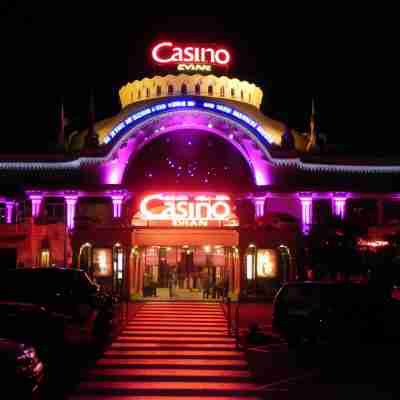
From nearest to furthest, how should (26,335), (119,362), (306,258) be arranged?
(26,335)
(119,362)
(306,258)

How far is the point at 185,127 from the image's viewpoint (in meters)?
43.6

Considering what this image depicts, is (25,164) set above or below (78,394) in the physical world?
above

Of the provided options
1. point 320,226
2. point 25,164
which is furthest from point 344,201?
point 25,164

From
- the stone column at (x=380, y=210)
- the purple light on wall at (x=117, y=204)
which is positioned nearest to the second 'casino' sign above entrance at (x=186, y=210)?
the purple light on wall at (x=117, y=204)

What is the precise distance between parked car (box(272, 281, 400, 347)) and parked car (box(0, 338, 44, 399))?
10132 millimetres

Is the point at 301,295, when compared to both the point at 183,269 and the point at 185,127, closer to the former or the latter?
the point at 183,269

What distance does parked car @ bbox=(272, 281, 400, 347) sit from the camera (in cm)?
1962

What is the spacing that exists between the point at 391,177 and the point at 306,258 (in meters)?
9.74

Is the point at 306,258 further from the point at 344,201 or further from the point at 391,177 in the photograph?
the point at 391,177

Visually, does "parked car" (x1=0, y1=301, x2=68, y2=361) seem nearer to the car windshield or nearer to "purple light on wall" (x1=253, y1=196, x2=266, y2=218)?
the car windshield

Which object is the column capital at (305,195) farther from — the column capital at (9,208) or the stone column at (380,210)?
the column capital at (9,208)

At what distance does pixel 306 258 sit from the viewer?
38000mm

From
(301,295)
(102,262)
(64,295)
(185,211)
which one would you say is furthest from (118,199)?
(301,295)

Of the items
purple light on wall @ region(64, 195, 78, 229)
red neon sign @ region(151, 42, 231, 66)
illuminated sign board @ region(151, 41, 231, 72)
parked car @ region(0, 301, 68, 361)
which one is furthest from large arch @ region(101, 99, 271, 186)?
parked car @ region(0, 301, 68, 361)
